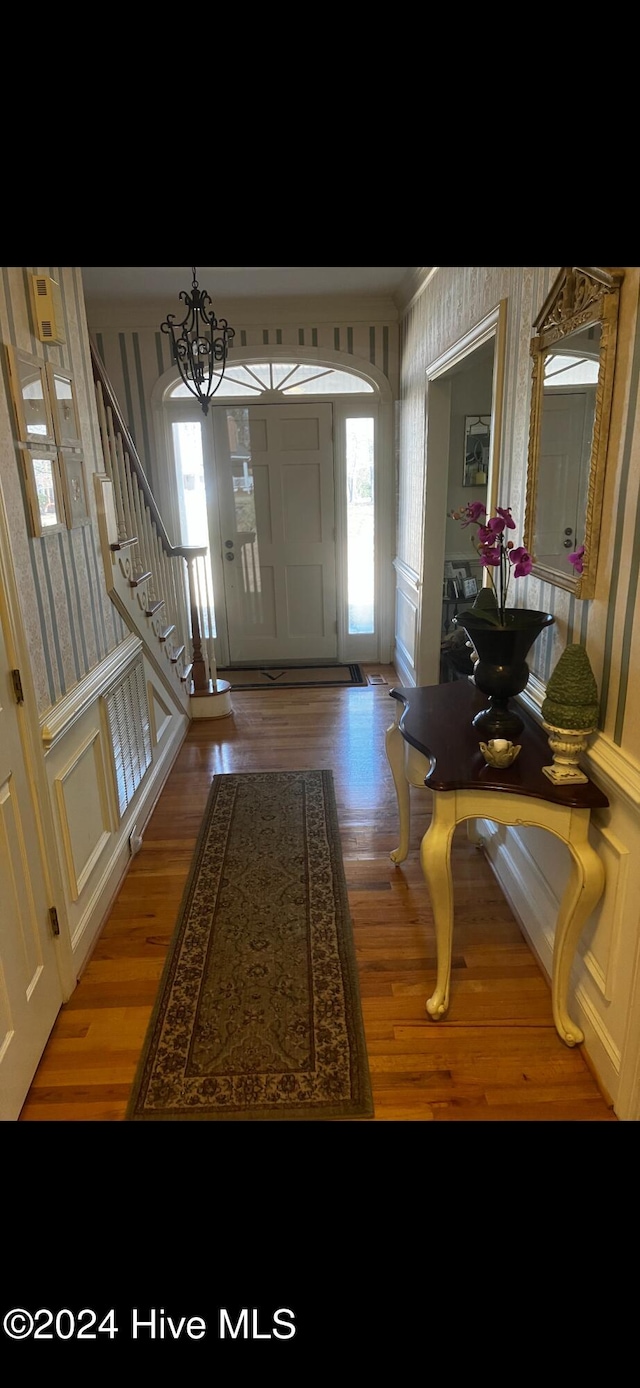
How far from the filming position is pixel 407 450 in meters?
4.88

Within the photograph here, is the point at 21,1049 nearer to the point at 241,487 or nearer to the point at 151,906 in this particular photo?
the point at 151,906

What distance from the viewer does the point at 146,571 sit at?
3688 mm

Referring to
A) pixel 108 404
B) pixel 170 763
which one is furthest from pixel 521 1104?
pixel 108 404

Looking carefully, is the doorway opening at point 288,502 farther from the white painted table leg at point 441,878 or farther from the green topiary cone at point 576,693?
the green topiary cone at point 576,693

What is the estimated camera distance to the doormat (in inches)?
207

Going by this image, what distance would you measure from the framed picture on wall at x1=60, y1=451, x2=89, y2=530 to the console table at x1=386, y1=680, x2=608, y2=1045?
4.09ft

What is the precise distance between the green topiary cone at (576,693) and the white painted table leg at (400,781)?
0.96m

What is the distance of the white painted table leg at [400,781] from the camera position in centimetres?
270

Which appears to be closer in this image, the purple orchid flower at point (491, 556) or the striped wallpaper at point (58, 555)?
the striped wallpaper at point (58, 555)

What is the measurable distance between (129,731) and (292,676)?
2541mm

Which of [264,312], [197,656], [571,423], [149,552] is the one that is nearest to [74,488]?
[149,552]

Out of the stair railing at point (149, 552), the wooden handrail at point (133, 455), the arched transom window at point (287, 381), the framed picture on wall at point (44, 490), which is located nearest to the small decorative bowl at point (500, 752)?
the framed picture on wall at point (44, 490)

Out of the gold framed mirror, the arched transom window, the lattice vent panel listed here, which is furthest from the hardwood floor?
the arched transom window
